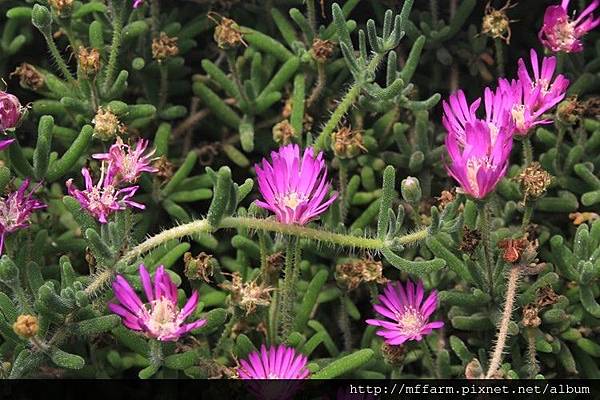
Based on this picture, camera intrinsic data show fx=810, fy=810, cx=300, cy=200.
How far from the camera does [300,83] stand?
6.31ft

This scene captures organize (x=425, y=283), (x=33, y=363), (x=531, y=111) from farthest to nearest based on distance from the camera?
(x=425, y=283) → (x=531, y=111) → (x=33, y=363)

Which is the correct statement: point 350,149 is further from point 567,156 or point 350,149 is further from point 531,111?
point 567,156

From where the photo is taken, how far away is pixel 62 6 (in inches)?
68.6

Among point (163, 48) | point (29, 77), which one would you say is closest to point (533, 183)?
point (163, 48)

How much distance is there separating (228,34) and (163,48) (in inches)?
6.1

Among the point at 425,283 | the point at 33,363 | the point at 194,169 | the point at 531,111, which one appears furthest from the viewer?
the point at 194,169

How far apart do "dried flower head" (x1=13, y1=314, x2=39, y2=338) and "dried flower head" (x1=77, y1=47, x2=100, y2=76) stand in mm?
584

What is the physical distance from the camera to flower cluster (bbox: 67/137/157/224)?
154 cm

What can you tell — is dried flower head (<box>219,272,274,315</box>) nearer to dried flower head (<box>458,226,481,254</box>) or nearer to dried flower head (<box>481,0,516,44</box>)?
dried flower head (<box>458,226,481,254</box>)

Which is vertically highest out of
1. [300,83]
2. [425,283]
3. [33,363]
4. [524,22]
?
[524,22]

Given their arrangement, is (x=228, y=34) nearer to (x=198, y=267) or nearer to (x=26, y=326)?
(x=198, y=267)

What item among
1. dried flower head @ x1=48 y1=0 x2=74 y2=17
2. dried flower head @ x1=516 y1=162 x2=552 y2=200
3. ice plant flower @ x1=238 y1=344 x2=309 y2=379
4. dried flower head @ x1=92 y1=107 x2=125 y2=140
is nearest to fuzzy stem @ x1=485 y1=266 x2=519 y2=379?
dried flower head @ x1=516 y1=162 x2=552 y2=200

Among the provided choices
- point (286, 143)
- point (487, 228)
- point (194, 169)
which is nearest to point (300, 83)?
point (286, 143)

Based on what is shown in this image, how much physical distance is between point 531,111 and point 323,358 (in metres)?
0.69
